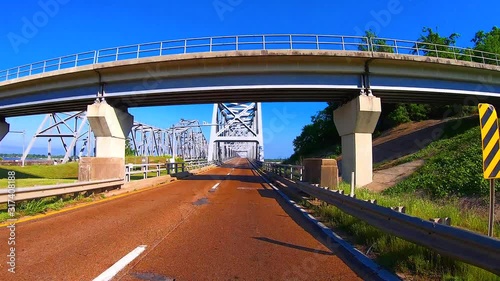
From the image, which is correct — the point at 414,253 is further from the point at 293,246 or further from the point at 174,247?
the point at 174,247

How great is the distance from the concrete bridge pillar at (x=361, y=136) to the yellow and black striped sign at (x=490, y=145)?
1394cm

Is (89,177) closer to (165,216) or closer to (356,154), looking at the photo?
(165,216)

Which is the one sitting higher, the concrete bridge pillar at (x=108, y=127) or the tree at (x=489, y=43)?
the tree at (x=489, y=43)

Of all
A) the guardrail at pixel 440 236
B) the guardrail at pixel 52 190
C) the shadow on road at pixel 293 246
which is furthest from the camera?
the guardrail at pixel 52 190

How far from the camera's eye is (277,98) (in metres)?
23.2

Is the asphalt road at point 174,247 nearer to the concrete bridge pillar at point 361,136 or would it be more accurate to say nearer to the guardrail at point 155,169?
the guardrail at point 155,169

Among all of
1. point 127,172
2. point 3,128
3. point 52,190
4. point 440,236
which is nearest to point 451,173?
point 440,236

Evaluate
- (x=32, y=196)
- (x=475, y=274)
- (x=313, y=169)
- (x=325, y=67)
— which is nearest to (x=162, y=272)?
(x=475, y=274)

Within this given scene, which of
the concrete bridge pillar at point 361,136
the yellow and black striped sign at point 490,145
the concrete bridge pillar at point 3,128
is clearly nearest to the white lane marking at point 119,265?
the yellow and black striped sign at point 490,145

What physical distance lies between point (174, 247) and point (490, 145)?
17.4 feet

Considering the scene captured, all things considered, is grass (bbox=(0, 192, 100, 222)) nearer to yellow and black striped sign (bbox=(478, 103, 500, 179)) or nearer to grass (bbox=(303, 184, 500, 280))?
grass (bbox=(303, 184, 500, 280))

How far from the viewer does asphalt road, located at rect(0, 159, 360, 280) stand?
4605mm

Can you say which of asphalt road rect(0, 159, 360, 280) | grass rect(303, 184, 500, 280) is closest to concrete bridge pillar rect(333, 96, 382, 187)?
asphalt road rect(0, 159, 360, 280)

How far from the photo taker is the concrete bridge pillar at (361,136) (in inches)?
757
